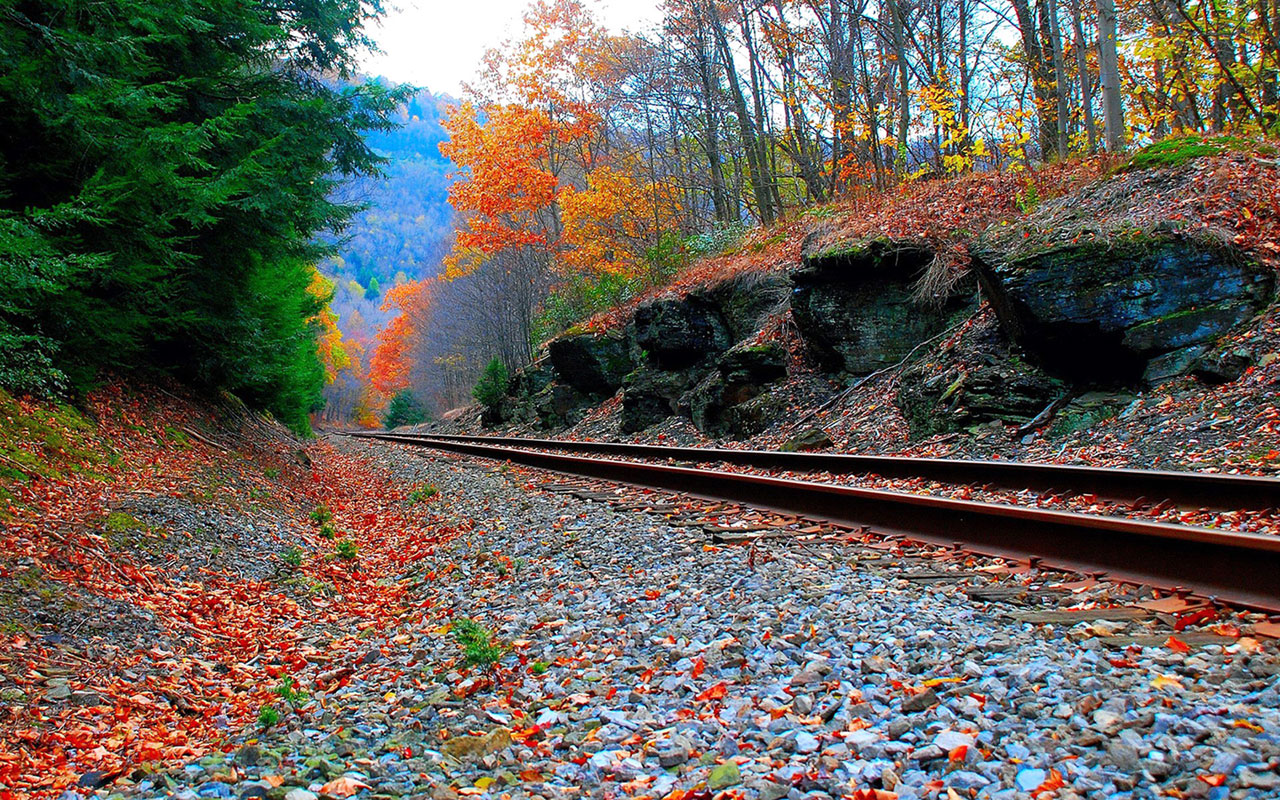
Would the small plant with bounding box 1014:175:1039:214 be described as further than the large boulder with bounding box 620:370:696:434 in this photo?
No

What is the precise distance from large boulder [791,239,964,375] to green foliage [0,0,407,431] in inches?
326

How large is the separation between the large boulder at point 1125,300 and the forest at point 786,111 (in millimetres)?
4156

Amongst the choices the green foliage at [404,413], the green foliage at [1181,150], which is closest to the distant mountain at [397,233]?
the green foliage at [404,413]

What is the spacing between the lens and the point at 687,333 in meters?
16.7

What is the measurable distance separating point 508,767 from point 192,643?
282 cm

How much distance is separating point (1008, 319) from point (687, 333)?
819 cm

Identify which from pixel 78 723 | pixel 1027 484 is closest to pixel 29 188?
pixel 78 723

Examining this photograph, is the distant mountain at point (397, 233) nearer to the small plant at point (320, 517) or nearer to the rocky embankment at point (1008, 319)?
the rocky embankment at point (1008, 319)

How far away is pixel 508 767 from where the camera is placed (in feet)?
8.52

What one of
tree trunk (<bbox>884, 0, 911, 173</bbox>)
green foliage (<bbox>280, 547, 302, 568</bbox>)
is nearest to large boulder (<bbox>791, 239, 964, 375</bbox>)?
tree trunk (<bbox>884, 0, 911, 173</bbox>)

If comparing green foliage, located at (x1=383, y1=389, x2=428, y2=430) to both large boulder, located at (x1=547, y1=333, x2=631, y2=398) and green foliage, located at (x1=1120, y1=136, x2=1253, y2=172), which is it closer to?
large boulder, located at (x1=547, y1=333, x2=631, y2=398)

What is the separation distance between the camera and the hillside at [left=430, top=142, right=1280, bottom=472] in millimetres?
7422

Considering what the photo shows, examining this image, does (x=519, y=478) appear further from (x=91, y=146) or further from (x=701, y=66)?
(x=701, y=66)

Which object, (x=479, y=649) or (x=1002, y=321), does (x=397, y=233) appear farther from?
(x=479, y=649)
